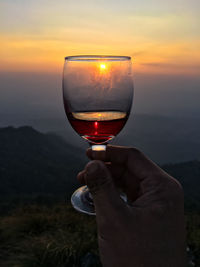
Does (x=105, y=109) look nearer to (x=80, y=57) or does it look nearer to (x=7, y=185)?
(x=80, y=57)

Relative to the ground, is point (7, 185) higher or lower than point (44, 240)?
lower

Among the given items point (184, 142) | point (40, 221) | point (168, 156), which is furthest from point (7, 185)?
point (184, 142)

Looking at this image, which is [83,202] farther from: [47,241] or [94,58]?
[47,241]

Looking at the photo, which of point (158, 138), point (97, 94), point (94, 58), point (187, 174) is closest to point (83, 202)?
point (97, 94)

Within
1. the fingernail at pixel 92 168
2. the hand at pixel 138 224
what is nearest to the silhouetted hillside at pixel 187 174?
the hand at pixel 138 224

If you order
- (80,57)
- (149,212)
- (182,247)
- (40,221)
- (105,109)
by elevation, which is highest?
(80,57)

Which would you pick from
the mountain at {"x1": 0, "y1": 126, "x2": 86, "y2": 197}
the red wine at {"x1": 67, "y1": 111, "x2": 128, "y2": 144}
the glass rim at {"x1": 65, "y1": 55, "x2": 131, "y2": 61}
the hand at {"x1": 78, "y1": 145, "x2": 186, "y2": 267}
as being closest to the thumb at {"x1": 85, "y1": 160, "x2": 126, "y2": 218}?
the hand at {"x1": 78, "y1": 145, "x2": 186, "y2": 267}

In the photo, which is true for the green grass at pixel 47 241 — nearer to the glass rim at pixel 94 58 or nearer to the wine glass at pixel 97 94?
the wine glass at pixel 97 94
